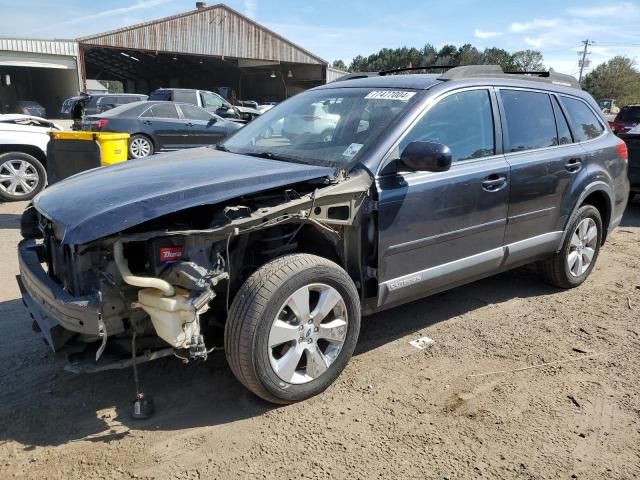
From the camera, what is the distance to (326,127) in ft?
12.1

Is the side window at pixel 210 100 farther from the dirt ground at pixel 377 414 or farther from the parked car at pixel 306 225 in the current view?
the dirt ground at pixel 377 414

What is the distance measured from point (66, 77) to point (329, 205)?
3884 centimetres

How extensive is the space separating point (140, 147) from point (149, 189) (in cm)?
992

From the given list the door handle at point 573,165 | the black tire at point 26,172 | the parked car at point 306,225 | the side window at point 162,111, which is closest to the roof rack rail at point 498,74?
the parked car at point 306,225

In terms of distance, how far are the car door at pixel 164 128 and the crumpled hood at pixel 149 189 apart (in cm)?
895

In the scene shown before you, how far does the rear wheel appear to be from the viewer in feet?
38.3

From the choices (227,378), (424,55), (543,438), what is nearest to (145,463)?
(227,378)

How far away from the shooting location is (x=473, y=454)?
2.57 metres

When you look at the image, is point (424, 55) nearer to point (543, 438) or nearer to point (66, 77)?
point (66, 77)

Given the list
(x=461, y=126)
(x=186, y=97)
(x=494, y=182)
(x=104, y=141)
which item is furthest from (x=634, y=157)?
(x=186, y=97)

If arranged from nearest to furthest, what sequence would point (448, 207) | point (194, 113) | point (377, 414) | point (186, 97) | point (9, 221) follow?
1. point (377, 414)
2. point (448, 207)
3. point (9, 221)
4. point (194, 113)
5. point (186, 97)

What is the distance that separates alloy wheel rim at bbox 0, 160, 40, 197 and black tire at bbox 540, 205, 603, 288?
735cm

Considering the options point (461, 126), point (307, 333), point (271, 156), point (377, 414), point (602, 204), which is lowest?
point (377, 414)

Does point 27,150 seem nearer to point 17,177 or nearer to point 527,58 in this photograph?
point 17,177
